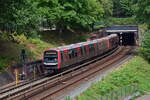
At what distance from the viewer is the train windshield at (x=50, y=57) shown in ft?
123

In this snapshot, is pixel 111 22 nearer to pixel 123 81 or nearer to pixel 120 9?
pixel 120 9

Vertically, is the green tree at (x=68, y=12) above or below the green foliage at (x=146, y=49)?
above

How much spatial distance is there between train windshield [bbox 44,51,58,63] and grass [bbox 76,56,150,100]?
5.20 metres

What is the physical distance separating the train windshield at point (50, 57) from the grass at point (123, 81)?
17.1ft

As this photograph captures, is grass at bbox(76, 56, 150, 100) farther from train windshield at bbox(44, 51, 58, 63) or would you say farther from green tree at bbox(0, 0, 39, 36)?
green tree at bbox(0, 0, 39, 36)

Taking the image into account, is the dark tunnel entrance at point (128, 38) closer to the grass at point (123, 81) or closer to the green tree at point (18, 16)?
the grass at point (123, 81)

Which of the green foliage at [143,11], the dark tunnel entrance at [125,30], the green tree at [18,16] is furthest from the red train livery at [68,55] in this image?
the dark tunnel entrance at [125,30]

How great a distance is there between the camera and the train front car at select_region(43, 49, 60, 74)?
3722cm

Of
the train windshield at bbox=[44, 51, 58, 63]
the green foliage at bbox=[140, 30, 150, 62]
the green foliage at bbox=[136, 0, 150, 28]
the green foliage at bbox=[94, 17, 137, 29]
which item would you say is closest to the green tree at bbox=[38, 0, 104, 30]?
the green foliage at bbox=[136, 0, 150, 28]

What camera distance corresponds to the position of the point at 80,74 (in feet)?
129

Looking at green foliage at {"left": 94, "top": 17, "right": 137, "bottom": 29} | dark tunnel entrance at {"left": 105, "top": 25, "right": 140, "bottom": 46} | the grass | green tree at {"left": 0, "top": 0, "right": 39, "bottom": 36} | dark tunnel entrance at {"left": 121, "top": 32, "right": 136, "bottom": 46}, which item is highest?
green tree at {"left": 0, "top": 0, "right": 39, "bottom": 36}

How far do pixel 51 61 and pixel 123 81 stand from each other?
7039 millimetres

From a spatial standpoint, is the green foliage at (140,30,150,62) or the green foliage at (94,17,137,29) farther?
the green foliage at (94,17,137,29)

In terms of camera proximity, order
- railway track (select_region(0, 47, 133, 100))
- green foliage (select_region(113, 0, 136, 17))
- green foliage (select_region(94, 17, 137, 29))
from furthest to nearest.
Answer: green foliage (select_region(113, 0, 136, 17)) < green foliage (select_region(94, 17, 137, 29)) < railway track (select_region(0, 47, 133, 100))
